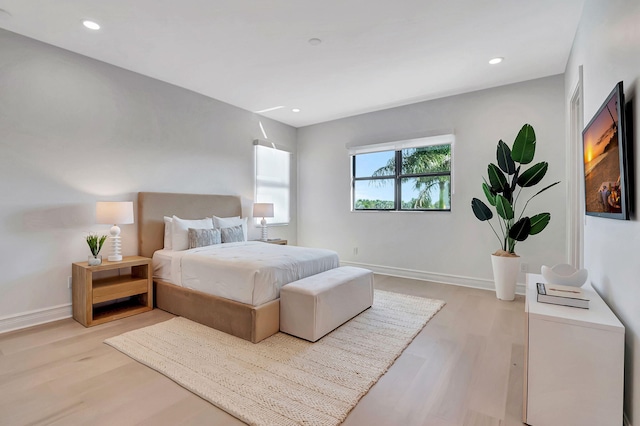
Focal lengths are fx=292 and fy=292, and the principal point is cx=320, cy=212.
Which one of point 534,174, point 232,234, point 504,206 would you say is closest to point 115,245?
point 232,234

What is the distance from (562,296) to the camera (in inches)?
66.8

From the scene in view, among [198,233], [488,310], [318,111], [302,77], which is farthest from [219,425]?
[318,111]

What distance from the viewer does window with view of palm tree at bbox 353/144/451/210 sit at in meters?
4.47

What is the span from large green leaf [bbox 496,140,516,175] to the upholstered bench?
2230mm

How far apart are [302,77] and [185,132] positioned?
180 centimetres

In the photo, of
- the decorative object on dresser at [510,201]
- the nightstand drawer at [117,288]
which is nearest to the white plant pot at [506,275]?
the decorative object on dresser at [510,201]

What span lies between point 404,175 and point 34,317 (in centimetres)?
490

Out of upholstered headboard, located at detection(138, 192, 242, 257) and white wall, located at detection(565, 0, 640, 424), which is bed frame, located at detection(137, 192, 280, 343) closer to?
upholstered headboard, located at detection(138, 192, 242, 257)

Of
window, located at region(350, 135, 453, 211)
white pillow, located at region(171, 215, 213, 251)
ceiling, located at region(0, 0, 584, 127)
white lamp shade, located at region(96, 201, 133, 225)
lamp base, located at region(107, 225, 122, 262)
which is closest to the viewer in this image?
ceiling, located at region(0, 0, 584, 127)

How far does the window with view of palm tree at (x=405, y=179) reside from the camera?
14.7ft

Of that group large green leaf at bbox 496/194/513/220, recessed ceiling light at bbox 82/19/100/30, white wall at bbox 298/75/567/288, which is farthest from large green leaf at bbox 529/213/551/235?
recessed ceiling light at bbox 82/19/100/30

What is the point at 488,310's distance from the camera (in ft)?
10.7

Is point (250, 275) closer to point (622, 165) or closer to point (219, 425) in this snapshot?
point (219, 425)

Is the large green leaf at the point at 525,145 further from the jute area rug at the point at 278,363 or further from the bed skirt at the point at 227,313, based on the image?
the bed skirt at the point at 227,313
